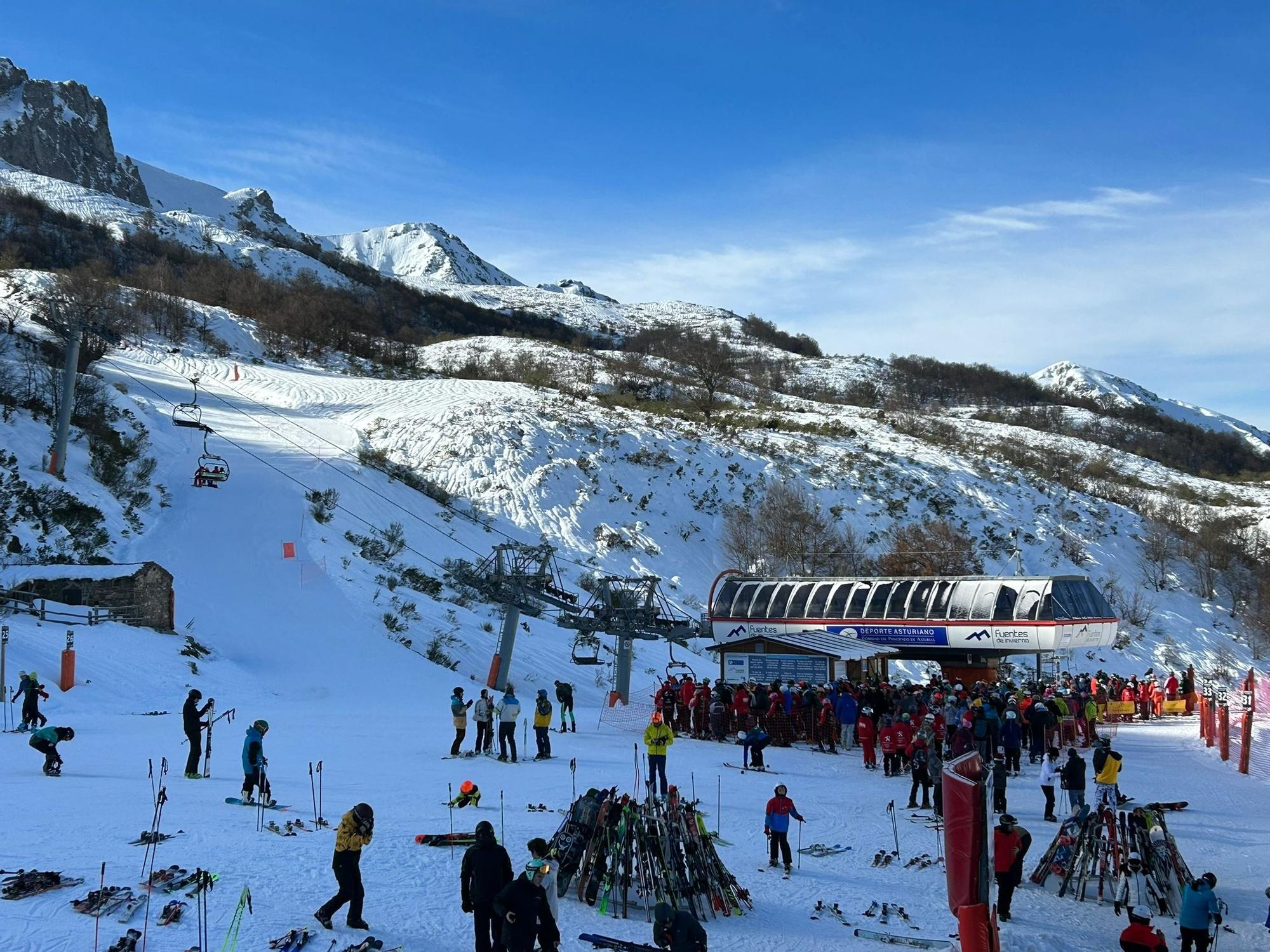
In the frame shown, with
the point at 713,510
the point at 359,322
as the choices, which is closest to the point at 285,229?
the point at 359,322

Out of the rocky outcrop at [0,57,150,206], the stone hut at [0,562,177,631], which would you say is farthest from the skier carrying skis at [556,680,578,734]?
the rocky outcrop at [0,57,150,206]

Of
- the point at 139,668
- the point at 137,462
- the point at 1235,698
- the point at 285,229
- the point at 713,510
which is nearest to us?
the point at 139,668

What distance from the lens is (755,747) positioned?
19.4 m

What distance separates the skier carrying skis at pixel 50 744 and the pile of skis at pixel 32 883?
558 cm

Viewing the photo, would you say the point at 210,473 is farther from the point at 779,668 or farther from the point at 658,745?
the point at 658,745

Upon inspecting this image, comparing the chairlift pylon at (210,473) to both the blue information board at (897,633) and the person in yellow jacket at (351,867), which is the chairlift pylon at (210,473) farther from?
the person in yellow jacket at (351,867)

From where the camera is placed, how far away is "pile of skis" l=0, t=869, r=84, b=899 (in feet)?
30.5

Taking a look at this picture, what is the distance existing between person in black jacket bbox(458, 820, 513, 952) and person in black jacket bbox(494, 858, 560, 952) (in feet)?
0.89

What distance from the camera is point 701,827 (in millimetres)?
11141

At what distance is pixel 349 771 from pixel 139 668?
10629mm

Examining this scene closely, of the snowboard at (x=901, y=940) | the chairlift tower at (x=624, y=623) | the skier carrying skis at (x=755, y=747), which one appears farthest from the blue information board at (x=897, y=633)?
the snowboard at (x=901, y=940)

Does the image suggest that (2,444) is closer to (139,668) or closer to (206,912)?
(139,668)

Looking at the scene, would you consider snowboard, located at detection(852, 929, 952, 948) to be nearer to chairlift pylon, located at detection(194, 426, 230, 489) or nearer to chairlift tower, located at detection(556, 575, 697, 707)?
chairlift tower, located at detection(556, 575, 697, 707)

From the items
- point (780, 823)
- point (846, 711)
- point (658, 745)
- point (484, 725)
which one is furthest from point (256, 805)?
point (846, 711)
